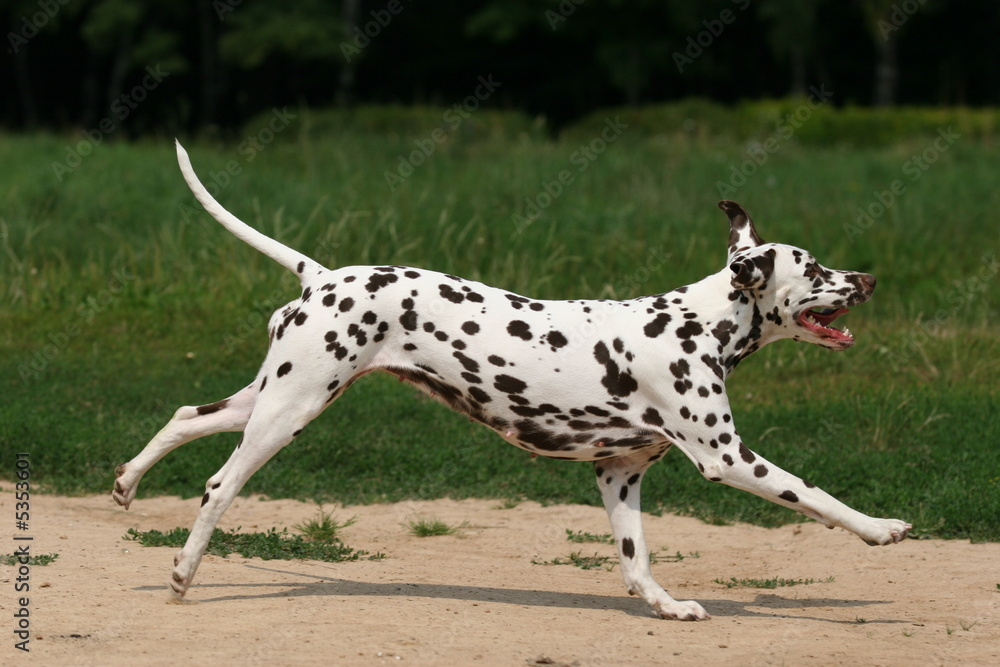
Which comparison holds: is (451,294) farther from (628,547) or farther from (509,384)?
(628,547)

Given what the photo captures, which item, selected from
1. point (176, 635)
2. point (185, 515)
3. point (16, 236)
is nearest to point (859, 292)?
point (176, 635)

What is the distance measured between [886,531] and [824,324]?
1049mm

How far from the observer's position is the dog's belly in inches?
233

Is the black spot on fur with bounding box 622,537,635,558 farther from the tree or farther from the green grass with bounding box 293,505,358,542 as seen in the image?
the tree

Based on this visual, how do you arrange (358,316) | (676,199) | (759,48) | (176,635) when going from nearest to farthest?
(176,635)
(358,316)
(676,199)
(759,48)

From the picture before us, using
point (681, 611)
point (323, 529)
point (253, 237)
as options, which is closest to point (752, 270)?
point (681, 611)

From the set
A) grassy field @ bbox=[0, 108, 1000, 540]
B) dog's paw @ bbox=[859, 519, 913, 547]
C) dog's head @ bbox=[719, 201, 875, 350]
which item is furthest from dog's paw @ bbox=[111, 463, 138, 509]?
dog's paw @ bbox=[859, 519, 913, 547]

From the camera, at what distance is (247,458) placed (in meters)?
5.86

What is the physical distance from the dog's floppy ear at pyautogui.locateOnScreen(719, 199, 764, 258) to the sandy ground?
179 cm

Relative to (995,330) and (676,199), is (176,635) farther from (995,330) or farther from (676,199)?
(676,199)

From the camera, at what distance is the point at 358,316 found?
19.4 feet

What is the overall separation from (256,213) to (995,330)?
7.45 metres

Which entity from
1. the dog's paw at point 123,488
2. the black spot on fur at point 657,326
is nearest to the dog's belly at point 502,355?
the black spot on fur at point 657,326

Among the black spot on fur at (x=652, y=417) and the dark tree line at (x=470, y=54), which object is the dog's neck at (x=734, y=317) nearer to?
the black spot on fur at (x=652, y=417)
